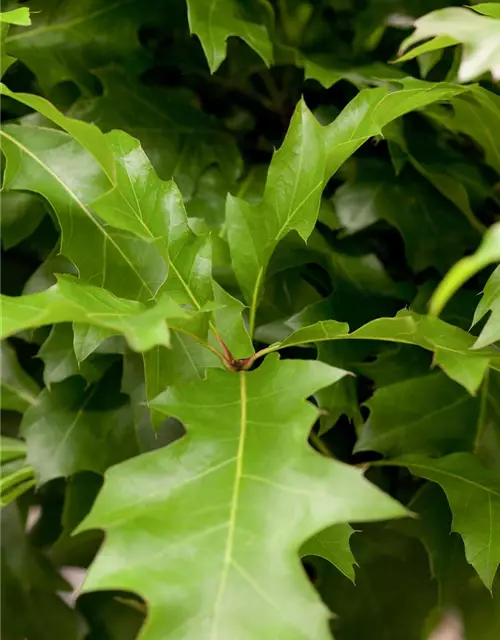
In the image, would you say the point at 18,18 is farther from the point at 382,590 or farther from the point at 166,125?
the point at 382,590

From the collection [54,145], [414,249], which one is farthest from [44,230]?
[414,249]

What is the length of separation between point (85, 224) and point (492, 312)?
1.06ft

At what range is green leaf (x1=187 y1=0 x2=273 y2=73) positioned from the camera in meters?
0.62

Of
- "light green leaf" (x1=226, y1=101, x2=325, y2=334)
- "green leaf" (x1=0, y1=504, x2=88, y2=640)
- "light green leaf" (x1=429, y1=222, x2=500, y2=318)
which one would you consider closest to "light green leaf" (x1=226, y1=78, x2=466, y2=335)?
"light green leaf" (x1=226, y1=101, x2=325, y2=334)

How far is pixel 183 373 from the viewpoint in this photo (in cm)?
55

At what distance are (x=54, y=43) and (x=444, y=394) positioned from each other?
494mm

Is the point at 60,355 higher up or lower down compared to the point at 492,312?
lower down

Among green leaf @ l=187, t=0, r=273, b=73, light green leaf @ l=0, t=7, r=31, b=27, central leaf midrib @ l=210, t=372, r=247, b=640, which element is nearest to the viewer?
central leaf midrib @ l=210, t=372, r=247, b=640

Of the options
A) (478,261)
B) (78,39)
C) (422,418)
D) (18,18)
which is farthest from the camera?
(78,39)

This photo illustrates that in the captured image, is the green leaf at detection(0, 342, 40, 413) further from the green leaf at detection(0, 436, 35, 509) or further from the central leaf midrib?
the central leaf midrib

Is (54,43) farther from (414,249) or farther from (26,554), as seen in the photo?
(26,554)

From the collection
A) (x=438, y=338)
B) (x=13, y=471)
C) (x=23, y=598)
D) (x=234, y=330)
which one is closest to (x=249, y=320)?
(x=234, y=330)

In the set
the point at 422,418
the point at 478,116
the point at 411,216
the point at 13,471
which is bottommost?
the point at 13,471

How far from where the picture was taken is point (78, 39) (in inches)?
27.5
